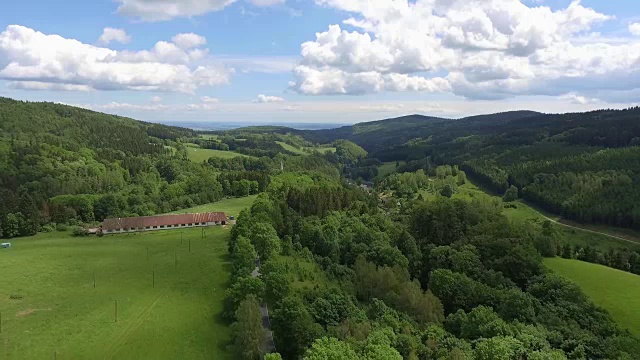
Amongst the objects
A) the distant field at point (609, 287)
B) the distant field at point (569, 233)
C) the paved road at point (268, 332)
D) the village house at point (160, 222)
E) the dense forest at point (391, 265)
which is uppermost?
the dense forest at point (391, 265)

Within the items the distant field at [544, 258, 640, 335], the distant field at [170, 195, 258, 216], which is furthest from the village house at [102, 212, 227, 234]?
the distant field at [544, 258, 640, 335]

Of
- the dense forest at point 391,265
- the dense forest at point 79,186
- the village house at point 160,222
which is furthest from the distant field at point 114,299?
the dense forest at point 79,186

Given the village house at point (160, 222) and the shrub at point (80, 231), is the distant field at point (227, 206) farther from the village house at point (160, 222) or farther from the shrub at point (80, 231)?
the shrub at point (80, 231)

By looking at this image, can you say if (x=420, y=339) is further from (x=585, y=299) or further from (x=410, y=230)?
(x=410, y=230)

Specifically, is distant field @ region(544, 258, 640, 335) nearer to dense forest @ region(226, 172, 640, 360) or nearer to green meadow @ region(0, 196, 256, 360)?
dense forest @ region(226, 172, 640, 360)

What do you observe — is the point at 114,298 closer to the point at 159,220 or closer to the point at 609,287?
the point at 159,220

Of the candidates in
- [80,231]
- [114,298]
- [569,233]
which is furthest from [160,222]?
[569,233]

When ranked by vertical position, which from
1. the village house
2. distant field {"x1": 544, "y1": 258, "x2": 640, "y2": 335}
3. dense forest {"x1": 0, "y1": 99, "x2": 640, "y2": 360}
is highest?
dense forest {"x1": 0, "y1": 99, "x2": 640, "y2": 360}
